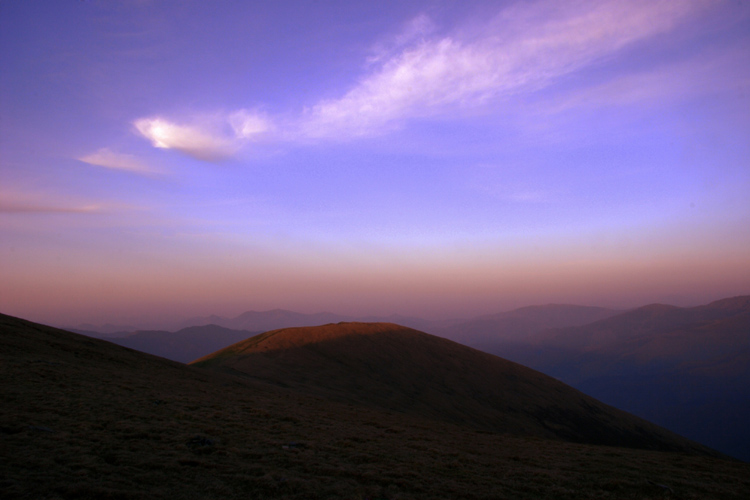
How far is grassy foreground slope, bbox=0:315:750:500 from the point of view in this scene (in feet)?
30.9

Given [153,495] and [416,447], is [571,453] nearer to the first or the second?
[416,447]

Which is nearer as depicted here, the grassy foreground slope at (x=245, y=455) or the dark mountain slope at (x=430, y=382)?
the grassy foreground slope at (x=245, y=455)

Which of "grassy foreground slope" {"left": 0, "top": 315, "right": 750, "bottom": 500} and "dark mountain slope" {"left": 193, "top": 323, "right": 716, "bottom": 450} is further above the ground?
"grassy foreground slope" {"left": 0, "top": 315, "right": 750, "bottom": 500}

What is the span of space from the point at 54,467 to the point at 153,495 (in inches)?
119

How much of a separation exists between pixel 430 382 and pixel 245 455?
41.8 metres

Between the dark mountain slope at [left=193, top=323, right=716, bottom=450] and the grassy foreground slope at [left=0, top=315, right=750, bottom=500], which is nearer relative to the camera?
the grassy foreground slope at [left=0, top=315, right=750, bottom=500]

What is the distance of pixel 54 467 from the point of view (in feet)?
30.1

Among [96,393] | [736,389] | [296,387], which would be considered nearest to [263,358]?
[296,387]

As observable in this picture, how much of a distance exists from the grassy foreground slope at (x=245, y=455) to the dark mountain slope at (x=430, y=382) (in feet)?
60.0

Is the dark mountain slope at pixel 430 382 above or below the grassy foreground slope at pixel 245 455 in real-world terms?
below

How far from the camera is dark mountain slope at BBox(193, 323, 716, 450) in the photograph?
41.6 metres

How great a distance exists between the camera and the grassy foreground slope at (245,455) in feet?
30.9

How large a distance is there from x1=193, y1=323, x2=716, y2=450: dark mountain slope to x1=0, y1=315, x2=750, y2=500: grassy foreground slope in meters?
18.3

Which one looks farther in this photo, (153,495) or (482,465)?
(482,465)
